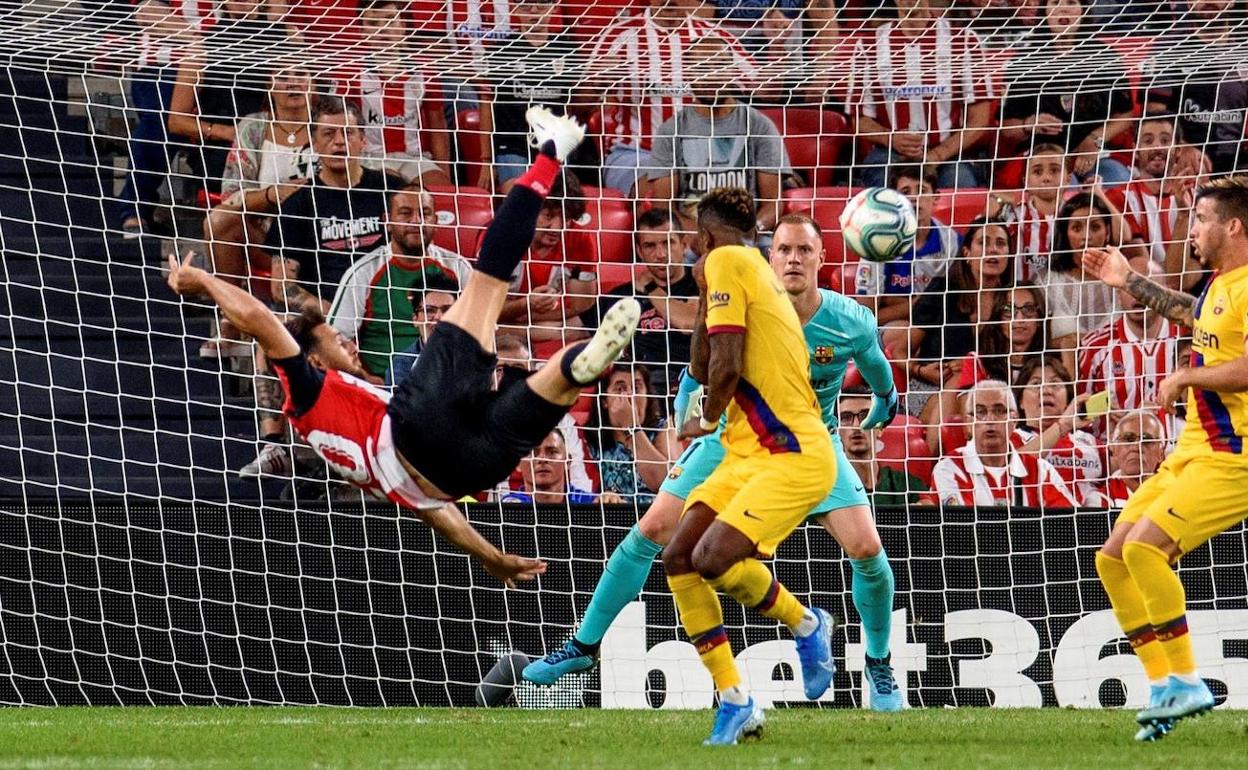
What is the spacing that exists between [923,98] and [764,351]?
15.7 ft

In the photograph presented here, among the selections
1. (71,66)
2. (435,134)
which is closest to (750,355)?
(435,134)

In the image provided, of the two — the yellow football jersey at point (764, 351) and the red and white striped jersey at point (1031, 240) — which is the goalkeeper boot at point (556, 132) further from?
the red and white striped jersey at point (1031, 240)

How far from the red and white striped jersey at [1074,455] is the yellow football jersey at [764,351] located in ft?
12.6

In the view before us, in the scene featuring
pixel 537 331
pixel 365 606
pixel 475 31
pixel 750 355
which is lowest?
pixel 365 606

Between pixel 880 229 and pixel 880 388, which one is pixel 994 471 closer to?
pixel 880 388

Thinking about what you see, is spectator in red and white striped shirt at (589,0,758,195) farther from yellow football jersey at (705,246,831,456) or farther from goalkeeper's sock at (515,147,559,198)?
yellow football jersey at (705,246,831,456)

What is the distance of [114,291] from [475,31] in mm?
3032

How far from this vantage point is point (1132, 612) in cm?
657

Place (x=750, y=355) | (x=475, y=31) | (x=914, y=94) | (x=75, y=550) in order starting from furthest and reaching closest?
(x=914, y=94)
(x=475, y=31)
(x=75, y=550)
(x=750, y=355)

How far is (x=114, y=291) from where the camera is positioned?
36.5 ft

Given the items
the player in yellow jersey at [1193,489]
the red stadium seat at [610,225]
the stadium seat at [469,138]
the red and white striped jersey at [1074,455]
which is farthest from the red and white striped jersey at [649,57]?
the player in yellow jersey at [1193,489]

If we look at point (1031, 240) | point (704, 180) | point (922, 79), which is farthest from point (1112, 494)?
point (704, 180)

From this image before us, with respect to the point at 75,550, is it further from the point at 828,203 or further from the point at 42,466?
the point at 828,203

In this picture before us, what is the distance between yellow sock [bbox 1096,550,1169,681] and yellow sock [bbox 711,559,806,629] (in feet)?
3.94
